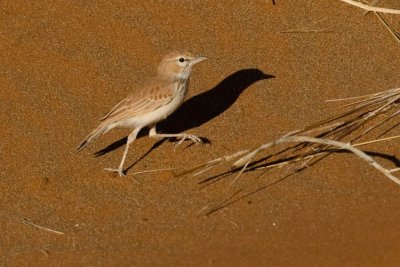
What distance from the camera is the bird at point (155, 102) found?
7.86 meters

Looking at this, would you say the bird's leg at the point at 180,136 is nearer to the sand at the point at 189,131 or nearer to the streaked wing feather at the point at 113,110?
the sand at the point at 189,131

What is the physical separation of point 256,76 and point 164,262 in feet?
9.35

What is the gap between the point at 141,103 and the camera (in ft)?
26.3

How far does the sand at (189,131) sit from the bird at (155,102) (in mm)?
162

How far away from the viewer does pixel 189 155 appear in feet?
25.5

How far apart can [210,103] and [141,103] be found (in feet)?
2.51

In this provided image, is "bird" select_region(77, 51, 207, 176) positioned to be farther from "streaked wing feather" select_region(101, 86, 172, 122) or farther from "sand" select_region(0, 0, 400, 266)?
"sand" select_region(0, 0, 400, 266)

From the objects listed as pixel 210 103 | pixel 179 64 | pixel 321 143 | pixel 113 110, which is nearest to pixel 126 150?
pixel 113 110

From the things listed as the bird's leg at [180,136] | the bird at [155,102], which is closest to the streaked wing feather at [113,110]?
the bird at [155,102]

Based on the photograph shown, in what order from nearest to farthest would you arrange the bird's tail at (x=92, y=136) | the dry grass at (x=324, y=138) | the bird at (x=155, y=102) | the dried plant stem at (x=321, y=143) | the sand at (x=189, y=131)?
1. the dried plant stem at (x=321, y=143)
2. the sand at (x=189, y=131)
3. the dry grass at (x=324, y=138)
4. the bird's tail at (x=92, y=136)
5. the bird at (x=155, y=102)

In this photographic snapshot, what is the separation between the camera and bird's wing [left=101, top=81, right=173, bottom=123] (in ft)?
25.9

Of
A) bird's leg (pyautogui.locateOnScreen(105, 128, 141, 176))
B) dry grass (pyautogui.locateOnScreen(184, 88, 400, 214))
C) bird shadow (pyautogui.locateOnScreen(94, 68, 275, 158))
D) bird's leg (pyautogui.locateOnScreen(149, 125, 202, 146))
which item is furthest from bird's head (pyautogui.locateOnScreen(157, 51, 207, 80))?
dry grass (pyautogui.locateOnScreen(184, 88, 400, 214))

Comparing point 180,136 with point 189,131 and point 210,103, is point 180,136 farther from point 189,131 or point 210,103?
point 210,103

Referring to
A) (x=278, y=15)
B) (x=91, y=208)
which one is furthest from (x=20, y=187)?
(x=278, y=15)
